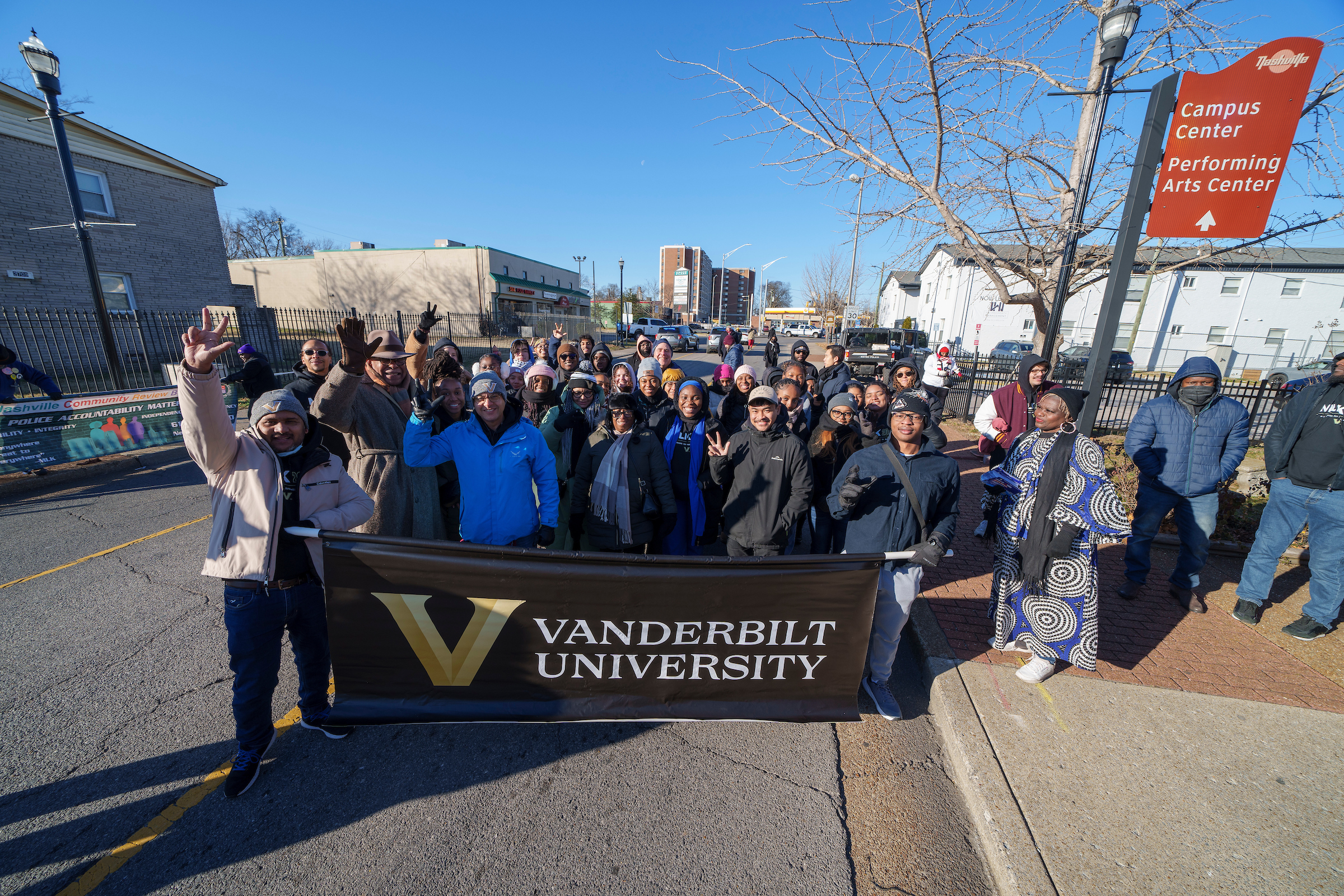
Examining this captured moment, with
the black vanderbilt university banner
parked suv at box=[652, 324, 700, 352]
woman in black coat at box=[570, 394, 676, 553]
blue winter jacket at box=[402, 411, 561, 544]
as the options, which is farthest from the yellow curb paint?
parked suv at box=[652, 324, 700, 352]

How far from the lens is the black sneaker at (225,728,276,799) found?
2.44 meters

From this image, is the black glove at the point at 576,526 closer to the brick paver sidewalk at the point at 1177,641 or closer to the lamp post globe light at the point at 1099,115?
the brick paver sidewalk at the point at 1177,641

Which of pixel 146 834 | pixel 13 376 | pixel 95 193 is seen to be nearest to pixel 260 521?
pixel 146 834

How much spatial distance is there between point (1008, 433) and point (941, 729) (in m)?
3.80

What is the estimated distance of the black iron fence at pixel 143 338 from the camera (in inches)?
400

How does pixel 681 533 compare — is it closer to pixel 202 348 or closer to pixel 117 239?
pixel 202 348

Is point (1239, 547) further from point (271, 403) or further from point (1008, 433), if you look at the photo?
point (271, 403)

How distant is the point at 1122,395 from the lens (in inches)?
389

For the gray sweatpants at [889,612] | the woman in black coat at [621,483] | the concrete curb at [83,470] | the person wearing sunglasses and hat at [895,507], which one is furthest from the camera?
the concrete curb at [83,470]

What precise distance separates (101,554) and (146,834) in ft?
13.5

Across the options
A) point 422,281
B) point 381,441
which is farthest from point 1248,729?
point 422,281

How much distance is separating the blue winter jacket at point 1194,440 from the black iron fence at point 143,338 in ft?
25.3

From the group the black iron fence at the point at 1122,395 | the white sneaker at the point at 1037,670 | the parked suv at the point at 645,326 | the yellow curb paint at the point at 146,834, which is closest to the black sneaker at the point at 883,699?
the white sneaker at the point at 1037,670

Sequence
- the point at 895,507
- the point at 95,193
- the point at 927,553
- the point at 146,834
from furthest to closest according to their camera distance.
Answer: the point at 95,193 → the point at 895,507 → the point at 927,553 → the point at 146,834
